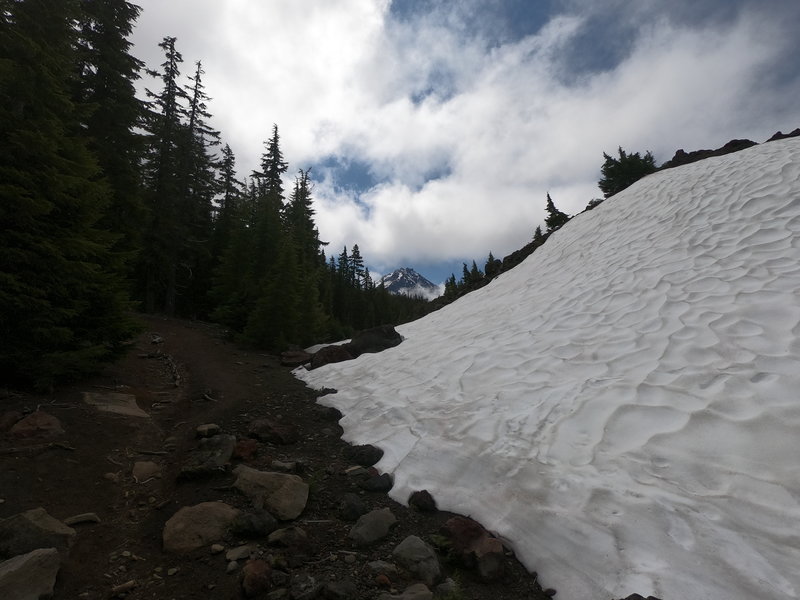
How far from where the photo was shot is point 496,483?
14.4 ft

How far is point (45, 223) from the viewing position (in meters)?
7.23

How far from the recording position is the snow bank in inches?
125

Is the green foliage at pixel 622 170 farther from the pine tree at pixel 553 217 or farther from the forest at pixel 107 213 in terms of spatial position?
the forest at pixel 107 213

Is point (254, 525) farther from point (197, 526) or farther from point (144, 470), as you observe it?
point (144, 470)

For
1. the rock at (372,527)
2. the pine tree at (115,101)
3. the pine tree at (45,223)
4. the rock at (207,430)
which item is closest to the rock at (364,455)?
the rock at (372,527)

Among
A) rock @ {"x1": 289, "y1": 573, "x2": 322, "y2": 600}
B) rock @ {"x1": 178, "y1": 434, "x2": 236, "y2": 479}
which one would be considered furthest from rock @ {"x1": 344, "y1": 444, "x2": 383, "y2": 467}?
rock @ {"x1": 289, "y1": 573, "x2": 322, "y2": 600}

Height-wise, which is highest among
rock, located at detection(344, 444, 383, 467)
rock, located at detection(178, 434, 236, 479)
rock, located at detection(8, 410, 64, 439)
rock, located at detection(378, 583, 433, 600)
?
rock, located at detection(8, 410, 64, 439)

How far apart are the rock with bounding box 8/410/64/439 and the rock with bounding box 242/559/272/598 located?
4.46 metres

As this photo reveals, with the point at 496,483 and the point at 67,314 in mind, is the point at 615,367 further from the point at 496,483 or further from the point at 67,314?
the point at 67,314

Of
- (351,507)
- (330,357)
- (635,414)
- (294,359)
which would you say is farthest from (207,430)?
(294,359)

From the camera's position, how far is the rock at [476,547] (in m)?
3.30

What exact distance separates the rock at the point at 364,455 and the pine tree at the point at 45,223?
18.5 feet

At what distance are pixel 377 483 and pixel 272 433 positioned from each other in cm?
239

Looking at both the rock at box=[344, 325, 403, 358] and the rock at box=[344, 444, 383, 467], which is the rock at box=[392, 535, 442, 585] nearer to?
the rock at box=[344, 444, 383, 467]
